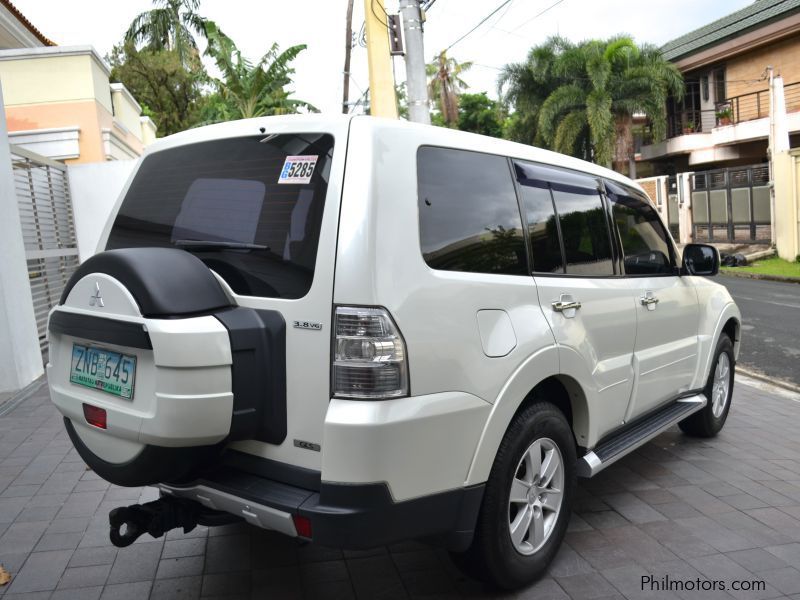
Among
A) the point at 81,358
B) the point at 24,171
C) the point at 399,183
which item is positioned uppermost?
the point at 24,171

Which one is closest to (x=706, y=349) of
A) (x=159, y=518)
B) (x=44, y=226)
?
(x=159, y=518)

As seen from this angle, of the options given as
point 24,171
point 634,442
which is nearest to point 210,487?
point 634,442

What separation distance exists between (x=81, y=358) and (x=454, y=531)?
1.59 m

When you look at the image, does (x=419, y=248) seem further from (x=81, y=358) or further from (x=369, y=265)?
(x=81, y=358)

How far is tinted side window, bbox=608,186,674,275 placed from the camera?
4.13 m

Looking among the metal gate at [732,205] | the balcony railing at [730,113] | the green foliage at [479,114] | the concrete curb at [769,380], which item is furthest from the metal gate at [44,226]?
the green foliage at [479,114]

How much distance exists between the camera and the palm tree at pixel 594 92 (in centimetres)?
3100

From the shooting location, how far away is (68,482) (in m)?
4.58

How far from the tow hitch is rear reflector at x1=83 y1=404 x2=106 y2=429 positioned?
0.33m

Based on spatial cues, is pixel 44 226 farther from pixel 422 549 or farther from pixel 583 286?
pixel 583 286

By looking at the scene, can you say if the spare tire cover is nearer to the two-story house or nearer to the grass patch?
the grass patch

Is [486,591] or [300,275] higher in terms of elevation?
[300,275]

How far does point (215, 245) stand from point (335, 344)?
0.75 metres

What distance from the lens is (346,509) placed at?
7.80ft
